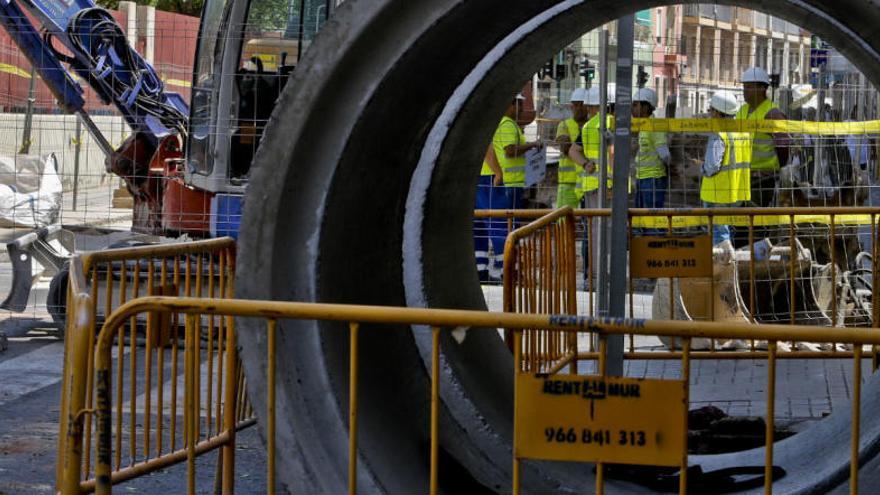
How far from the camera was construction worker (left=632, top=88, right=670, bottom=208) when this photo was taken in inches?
549

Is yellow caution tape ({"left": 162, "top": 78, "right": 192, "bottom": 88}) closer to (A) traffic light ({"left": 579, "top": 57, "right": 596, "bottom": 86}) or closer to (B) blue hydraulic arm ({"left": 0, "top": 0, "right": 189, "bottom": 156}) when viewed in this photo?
(B) blue hydraulic arm ({"left": 0, "top": 0, "right": 189, "bottom": 156})

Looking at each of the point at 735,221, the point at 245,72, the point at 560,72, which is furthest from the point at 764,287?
the point at 245,72

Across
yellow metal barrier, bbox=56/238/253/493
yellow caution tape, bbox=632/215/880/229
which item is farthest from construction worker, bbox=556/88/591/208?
yellow metal barrier, bbox=56/238/253/493

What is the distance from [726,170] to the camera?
1349 centimetres

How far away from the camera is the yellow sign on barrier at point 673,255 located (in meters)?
9.14

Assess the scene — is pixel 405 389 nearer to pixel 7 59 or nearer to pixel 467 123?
pixel 467 123

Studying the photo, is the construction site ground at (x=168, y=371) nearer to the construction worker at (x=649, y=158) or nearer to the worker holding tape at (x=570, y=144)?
the construction worker at (x=649, y=158)

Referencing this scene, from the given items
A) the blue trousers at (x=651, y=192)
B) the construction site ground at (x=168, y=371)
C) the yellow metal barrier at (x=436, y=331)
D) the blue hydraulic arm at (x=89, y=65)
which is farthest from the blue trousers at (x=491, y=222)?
the yellow metal barrier at (x=436, y=331)

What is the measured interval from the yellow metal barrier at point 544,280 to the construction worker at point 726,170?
13.7 ft

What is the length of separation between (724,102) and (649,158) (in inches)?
36.4

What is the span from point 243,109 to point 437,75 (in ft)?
24.1

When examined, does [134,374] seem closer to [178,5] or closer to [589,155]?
[589,155]

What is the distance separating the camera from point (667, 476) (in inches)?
263

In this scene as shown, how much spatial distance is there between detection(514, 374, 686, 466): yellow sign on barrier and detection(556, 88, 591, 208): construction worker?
986 centimetres
